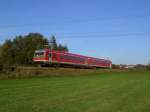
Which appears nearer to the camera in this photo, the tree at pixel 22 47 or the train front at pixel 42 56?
the train front at pixel 42 56

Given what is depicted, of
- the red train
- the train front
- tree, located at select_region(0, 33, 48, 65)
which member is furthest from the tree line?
the train front

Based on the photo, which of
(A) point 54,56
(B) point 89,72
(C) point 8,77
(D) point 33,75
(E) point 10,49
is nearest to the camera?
(C) point 8,77

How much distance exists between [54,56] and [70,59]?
217 inches

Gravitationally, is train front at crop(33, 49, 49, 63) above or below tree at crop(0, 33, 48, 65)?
below

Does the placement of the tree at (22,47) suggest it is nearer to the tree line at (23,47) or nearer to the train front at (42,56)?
the tree line at (23,47)

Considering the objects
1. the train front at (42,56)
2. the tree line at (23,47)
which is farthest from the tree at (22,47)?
the train front at (42,56)

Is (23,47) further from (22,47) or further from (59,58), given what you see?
(59,58)

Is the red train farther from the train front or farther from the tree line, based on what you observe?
the tree line

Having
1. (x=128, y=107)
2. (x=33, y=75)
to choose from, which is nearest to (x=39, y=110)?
(x=128, y=107)

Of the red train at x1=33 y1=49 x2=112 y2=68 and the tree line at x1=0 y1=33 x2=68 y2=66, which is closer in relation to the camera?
the red train at x1=33 y1=49 x2=112 y2=68

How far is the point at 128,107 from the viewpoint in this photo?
11.5m

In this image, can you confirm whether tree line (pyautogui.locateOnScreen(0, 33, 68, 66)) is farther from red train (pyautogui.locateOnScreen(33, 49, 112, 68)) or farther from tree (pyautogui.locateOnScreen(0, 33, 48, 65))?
red train (pyautogui.locateOnScreen(33, 49, 112, 68))

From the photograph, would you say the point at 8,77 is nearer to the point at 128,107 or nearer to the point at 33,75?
the point at 33,75

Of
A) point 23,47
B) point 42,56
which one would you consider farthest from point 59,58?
point 23,47
